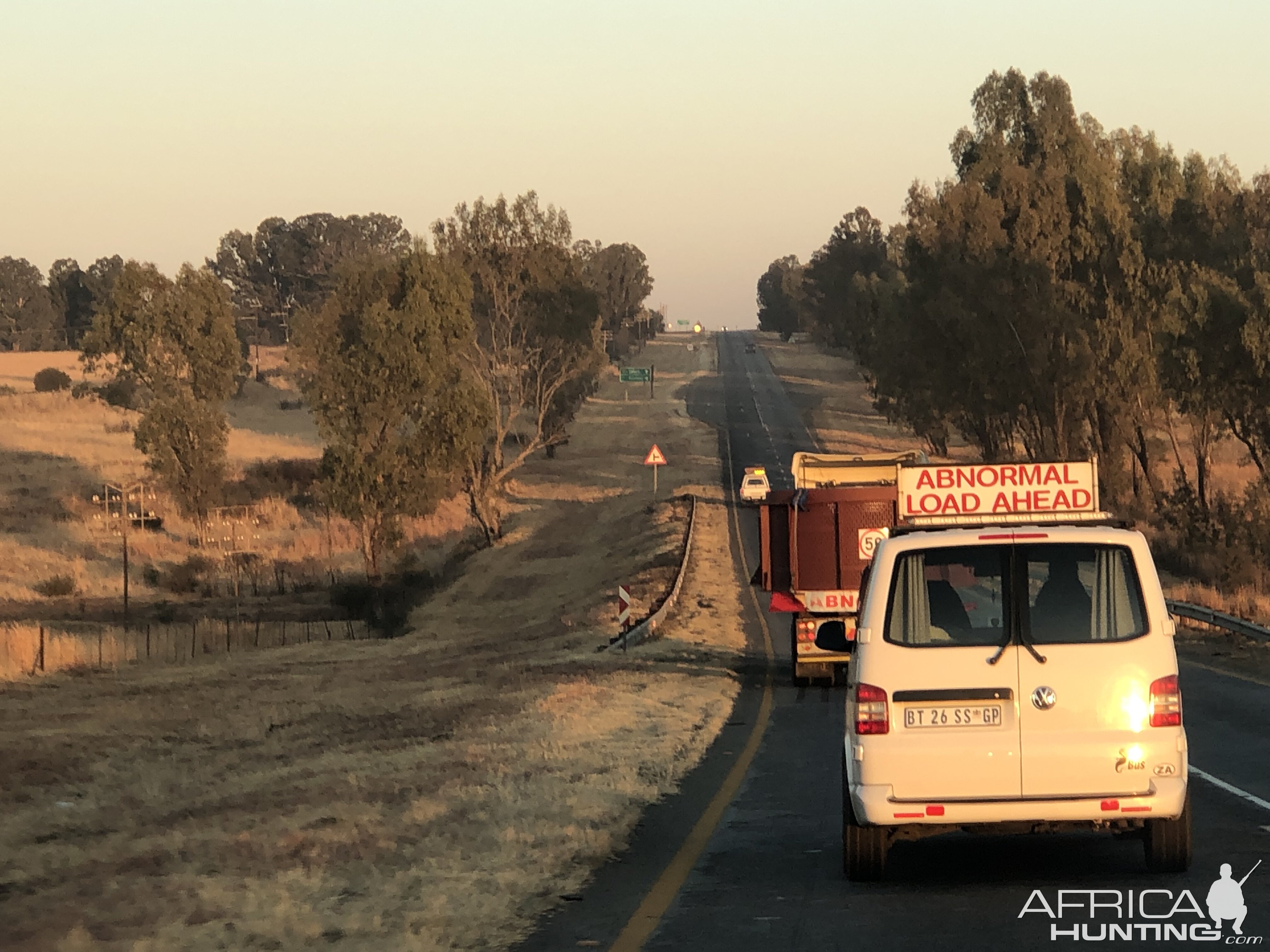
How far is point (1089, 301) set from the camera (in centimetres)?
4994

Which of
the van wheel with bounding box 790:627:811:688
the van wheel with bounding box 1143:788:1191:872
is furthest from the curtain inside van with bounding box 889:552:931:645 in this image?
the van wheel with bounding box 790:627:811:688

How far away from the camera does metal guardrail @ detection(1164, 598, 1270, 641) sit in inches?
979

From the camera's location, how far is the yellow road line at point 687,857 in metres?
7.68

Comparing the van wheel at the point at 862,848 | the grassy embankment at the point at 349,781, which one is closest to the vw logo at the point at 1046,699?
the van wheel at the point at 862,848

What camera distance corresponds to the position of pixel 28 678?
1249 inches

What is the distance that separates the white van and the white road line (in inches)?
131

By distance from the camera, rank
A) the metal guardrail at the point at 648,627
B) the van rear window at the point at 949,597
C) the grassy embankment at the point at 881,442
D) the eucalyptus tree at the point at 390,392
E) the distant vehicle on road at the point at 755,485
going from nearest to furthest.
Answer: the van rear window at the point at 949,597 → the grassy embankment at the point at 881,442 → the metal guardrail at the point at 648,627 → the eucalyptus tree at the point at 390,392 → the distant vehicle on road at the point at 755,485

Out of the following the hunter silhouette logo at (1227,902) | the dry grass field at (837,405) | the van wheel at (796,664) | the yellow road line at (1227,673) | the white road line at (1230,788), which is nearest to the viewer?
the hunter silhouette logo at (1227,902)

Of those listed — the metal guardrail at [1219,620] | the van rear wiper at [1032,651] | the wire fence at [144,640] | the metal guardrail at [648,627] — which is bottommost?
the wire fence at [144,640]

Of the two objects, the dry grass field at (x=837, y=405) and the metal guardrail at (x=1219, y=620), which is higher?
the dry grass field at (x=837, y=405)

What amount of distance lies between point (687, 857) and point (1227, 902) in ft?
11.1

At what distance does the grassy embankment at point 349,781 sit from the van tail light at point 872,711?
2.00 metres

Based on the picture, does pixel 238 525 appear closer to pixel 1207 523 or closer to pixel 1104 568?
pixel 1207 523

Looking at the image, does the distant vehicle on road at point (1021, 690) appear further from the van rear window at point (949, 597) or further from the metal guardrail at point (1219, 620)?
the metal guardrail at point (1219, 620)
